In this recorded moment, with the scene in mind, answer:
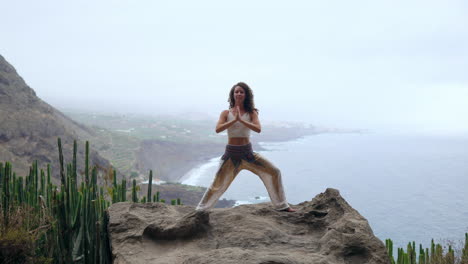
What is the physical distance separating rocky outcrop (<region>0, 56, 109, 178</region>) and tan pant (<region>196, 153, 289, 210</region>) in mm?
14879

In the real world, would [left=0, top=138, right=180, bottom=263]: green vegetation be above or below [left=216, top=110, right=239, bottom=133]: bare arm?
below

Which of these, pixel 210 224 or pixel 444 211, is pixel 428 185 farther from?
pixel 210 224

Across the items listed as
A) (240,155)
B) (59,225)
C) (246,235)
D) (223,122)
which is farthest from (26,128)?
(246,235)

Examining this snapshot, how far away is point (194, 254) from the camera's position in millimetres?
4738

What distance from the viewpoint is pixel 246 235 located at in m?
5.15

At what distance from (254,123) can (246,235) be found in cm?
171

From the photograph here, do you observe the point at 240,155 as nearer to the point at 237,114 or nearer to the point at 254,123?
the point at 254,123

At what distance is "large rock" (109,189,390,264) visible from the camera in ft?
15.0

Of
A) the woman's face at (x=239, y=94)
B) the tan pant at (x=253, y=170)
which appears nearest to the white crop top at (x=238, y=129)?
the woman's face at (x=239, y=94)

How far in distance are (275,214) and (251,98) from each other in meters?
1.83

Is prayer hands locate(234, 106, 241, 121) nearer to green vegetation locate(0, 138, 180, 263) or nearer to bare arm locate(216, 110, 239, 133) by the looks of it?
bare arm locate(216, 110, 239, 133)

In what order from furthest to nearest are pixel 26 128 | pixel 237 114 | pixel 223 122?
pixel 26 128
pixel 223 122
pixel 237 114

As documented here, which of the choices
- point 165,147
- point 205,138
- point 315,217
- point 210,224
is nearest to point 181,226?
point 210,224

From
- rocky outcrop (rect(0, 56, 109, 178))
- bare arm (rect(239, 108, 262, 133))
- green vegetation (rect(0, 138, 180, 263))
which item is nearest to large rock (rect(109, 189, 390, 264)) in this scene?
green vegetation (rect(0, 138, 180, 263))
